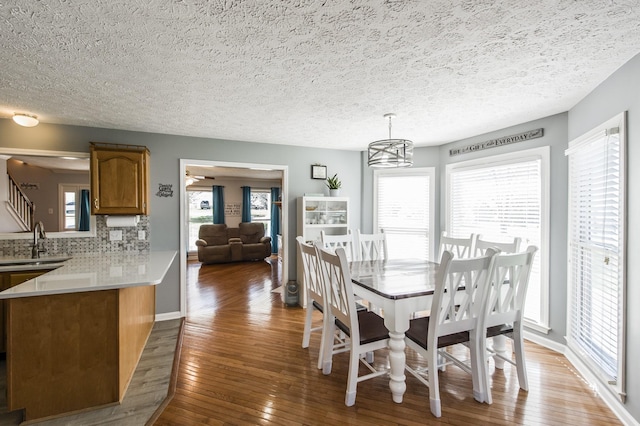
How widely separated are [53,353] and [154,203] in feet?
A: 6.62

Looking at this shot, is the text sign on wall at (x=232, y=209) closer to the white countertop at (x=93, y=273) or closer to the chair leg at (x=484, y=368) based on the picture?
the white countertop at (x=93, y=273)

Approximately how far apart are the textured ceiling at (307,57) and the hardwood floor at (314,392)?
2.31 metres

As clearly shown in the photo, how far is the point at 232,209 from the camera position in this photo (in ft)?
28.7

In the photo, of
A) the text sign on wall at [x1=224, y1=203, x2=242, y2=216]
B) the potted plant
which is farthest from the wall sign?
the text sign on wall at [x1=224, y1=203, x2=242, y2=216]

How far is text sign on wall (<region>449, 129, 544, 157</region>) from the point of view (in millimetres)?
3070

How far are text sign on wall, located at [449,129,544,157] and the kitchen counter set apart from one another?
12.2 feet

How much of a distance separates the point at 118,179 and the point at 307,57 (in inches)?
99.6

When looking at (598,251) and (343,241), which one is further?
(343,241)

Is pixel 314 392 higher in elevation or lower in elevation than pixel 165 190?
lower

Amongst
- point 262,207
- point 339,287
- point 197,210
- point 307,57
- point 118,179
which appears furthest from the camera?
point 262,207

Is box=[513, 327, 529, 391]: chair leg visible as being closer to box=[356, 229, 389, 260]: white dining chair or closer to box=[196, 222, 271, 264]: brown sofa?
box=[356, 229, 389, 260]: white dining chair

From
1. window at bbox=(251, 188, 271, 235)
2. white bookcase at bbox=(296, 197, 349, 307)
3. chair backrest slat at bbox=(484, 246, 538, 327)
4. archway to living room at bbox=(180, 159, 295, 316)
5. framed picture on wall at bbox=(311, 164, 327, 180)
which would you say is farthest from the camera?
window at bbox=(251, 188, 271, 235)

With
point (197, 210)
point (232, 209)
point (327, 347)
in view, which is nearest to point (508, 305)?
point (327, 347)

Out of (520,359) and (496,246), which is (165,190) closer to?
(496,246)
